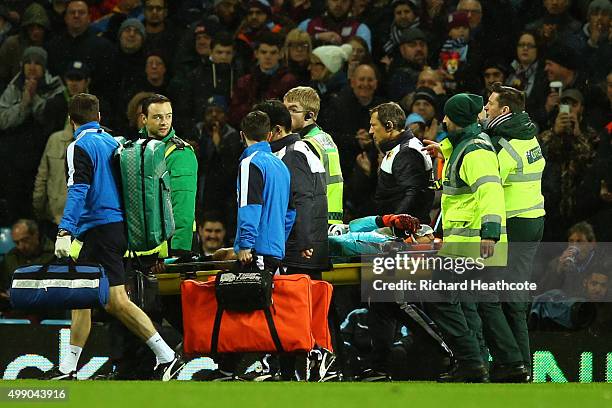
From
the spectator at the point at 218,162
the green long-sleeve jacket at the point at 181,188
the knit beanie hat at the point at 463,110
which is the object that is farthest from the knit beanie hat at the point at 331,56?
the knit beanie hat at the point at 463,110

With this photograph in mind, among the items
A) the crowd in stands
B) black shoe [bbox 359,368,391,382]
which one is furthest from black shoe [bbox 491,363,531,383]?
the crowd in stands

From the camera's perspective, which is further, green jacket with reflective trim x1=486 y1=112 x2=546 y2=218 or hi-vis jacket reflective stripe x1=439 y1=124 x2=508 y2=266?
green jacket with reflective trim x1=486 y1=112 x2=546 y2=218

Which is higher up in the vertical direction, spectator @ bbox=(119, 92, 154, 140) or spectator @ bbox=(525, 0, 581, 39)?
spectator @ bbox=(525, 0, 581, 39)

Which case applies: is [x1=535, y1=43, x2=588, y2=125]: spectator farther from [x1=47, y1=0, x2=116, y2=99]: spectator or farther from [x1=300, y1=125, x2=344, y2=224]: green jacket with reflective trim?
[x1=47, y1=0, x2=116, y2=99]: spectator

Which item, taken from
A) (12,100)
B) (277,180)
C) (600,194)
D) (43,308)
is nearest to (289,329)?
(277,180)

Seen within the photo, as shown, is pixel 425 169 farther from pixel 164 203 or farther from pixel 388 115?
pixel 164 203

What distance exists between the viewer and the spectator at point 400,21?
1424cm

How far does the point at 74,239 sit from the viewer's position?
32.4ft

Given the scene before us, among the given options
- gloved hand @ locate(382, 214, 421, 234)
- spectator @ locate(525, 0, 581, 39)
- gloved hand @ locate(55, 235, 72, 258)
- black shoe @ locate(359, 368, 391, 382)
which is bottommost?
black shoe @ locate(359, 368, 391, 382)

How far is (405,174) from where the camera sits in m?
10.6

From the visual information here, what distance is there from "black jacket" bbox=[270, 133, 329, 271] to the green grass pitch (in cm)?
188

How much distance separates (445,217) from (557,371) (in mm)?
1862

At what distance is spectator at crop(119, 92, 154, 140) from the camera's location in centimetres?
1188

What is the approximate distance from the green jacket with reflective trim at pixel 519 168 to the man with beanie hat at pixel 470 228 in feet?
0.77
